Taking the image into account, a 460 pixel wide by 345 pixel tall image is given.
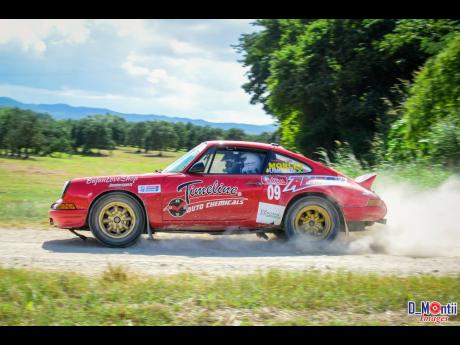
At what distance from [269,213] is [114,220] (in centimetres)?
246

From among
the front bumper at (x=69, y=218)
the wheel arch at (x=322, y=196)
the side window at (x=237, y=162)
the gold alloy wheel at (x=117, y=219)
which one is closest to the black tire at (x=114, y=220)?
the gold alloy wheel at (x=117, y=219)

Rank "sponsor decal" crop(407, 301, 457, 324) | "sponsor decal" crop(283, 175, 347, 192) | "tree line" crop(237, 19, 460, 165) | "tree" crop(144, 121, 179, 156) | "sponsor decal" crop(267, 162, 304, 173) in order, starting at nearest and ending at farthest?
"sponsor decal" crop(407, 301, 457, 324), "sponsor decal" crop(283, 175, 347, 192), "sponsor decal" crop(267, 162, 304, 173), "tree line" crop(237, 19, 460, 165), "tree" crop(144, 121, 179, 156)

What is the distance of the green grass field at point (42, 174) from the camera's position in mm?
11383

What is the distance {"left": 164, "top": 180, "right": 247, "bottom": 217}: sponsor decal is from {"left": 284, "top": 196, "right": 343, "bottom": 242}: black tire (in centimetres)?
85

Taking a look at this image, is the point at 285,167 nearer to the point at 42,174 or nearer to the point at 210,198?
the point at 210,198

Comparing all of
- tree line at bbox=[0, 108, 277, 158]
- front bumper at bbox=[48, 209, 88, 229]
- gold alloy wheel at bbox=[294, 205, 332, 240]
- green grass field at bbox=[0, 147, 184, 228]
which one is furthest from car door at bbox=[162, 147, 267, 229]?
tree line at bbox=[0, 108, 277, 158]

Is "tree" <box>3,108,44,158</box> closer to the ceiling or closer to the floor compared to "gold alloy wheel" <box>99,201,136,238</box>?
closer to the ceiling

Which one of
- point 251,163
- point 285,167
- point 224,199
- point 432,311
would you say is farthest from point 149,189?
point 432,311

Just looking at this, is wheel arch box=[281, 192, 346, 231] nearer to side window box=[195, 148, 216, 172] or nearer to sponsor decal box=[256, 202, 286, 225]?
sponsor decal box=[256, 202, 286, 225]

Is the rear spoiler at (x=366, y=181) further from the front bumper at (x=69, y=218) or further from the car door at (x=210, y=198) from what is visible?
the front bumper at (x=69, y=218)

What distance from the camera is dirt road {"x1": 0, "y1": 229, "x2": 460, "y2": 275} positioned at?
23.2 ft

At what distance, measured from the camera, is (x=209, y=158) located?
8.47 meters

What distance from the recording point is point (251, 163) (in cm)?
856
